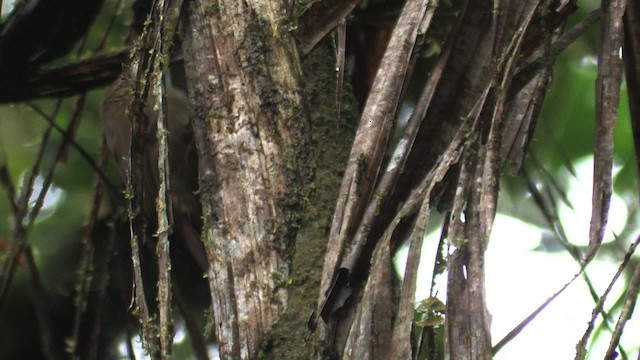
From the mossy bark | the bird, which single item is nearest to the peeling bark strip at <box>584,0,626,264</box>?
the mossy bark

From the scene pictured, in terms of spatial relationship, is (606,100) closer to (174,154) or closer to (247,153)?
(247,153)

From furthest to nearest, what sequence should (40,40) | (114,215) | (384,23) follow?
(114,215), (40,40), (384,23)

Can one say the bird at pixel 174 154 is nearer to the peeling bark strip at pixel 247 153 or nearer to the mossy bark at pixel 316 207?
the mossy bark at pixel 316 207

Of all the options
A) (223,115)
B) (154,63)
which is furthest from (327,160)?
(154,63)

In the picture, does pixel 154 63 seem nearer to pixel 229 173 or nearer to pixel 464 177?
pixel 229 173

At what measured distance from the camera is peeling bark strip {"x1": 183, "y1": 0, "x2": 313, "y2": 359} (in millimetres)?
1521

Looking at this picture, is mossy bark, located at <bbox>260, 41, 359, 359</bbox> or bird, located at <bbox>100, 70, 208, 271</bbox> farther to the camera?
bird, located at <bbox>100, 70, 208, 271</bbox>

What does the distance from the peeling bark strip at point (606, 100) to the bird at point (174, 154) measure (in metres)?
1.69

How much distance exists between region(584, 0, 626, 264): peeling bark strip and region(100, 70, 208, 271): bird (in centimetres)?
169

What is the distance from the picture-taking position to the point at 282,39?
1.64m

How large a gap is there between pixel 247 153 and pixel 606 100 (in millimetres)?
593

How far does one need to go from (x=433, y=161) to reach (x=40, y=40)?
123 cm

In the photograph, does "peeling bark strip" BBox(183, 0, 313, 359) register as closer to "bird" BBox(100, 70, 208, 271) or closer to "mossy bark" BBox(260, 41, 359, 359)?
"mossy bark" BBox(260, 41, 359, 359)

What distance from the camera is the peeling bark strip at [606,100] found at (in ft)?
4.25
